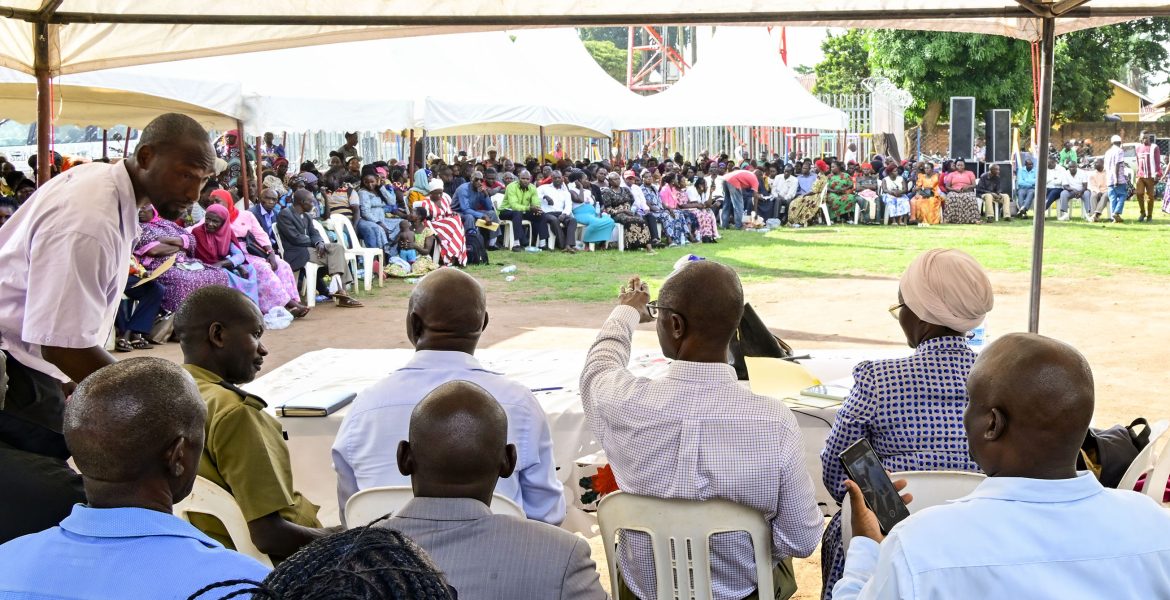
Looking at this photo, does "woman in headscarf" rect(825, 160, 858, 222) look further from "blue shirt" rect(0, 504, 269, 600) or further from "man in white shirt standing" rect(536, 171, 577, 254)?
"blue shirt" rect(0, 504, 269, 600)

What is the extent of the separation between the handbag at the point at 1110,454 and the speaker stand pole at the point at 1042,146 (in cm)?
181

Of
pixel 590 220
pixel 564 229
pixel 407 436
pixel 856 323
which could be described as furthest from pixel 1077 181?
pixel 407 436

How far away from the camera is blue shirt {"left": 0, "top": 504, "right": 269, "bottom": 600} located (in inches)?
60.0

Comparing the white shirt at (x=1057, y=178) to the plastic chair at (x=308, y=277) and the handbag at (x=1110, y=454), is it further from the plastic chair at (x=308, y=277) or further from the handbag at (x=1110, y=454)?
the handbag at (x=1110, y=454)

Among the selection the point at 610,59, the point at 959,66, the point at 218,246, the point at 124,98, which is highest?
the point at 610,59

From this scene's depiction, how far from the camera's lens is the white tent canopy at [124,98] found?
9.63 metres

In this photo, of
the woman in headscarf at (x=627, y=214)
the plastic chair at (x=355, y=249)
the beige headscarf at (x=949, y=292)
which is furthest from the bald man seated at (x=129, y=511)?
the woman in headscarf at (x=627, y=214)

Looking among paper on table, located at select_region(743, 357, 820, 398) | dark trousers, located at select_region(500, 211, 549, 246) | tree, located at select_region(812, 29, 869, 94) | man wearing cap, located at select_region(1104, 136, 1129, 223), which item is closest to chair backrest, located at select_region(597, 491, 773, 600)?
paper on table, located at select_region(743, 357, 820, 398)

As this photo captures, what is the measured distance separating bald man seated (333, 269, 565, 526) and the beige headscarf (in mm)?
1001

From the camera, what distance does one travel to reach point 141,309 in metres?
8.99

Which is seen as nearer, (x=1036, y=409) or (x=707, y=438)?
(x=1036, y=409)

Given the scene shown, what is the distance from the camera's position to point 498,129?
23.1 metres

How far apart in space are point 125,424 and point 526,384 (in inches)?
97.1

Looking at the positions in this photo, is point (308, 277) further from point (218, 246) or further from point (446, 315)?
point (446, 315)
